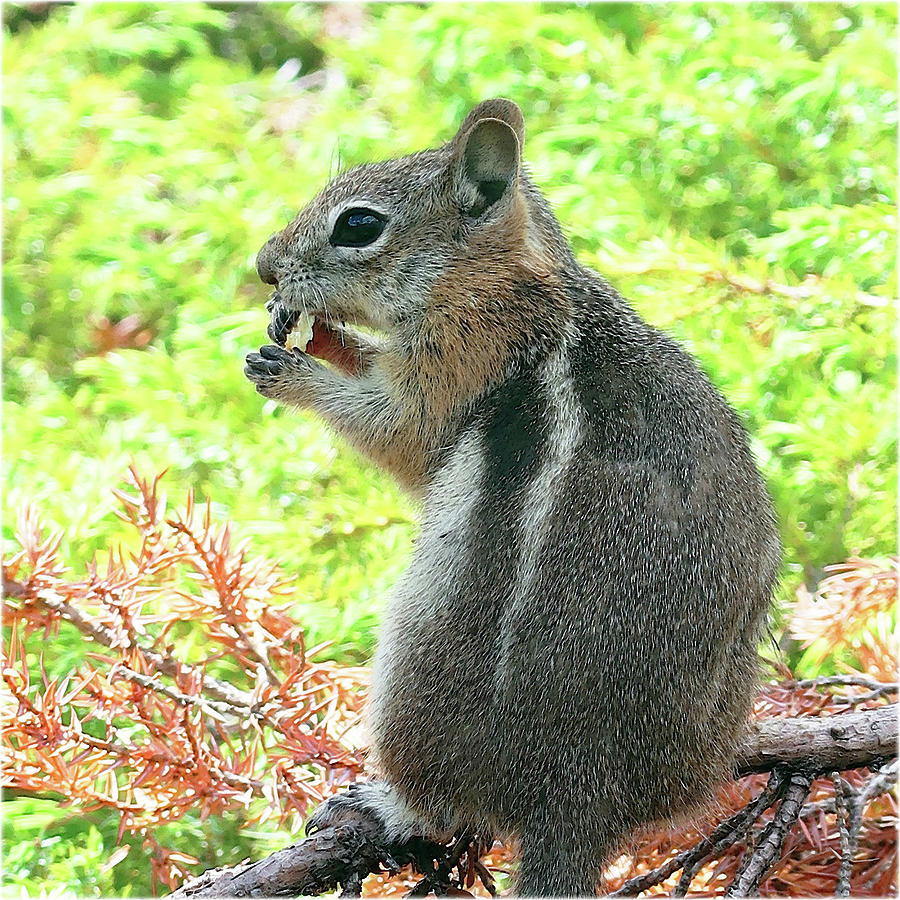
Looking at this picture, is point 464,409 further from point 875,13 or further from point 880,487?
point 875,13

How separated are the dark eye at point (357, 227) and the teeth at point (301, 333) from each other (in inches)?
3.7

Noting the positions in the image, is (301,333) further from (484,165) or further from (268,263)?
(484,165)

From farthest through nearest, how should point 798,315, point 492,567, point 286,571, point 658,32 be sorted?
1. point 658,32
2. point 798,315
3. point 286,571
4. point 492,567

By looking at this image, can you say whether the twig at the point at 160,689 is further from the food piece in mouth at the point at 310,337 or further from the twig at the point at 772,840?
the twig at the point at 772,840

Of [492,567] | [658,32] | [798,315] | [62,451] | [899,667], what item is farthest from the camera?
[658,32]

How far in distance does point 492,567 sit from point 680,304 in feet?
2.93

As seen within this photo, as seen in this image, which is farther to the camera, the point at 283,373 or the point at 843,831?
the point at 283,373

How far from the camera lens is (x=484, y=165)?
4.47 ft

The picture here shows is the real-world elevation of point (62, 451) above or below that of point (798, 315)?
below

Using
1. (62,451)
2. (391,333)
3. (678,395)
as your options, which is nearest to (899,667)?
(678,395)

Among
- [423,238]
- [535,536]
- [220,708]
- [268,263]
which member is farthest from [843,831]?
[268,263]

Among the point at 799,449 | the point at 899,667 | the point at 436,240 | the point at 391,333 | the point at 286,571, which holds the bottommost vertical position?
the point at 899,667

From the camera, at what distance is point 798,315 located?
6.12 feet

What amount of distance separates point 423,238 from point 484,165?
0.11 meters
